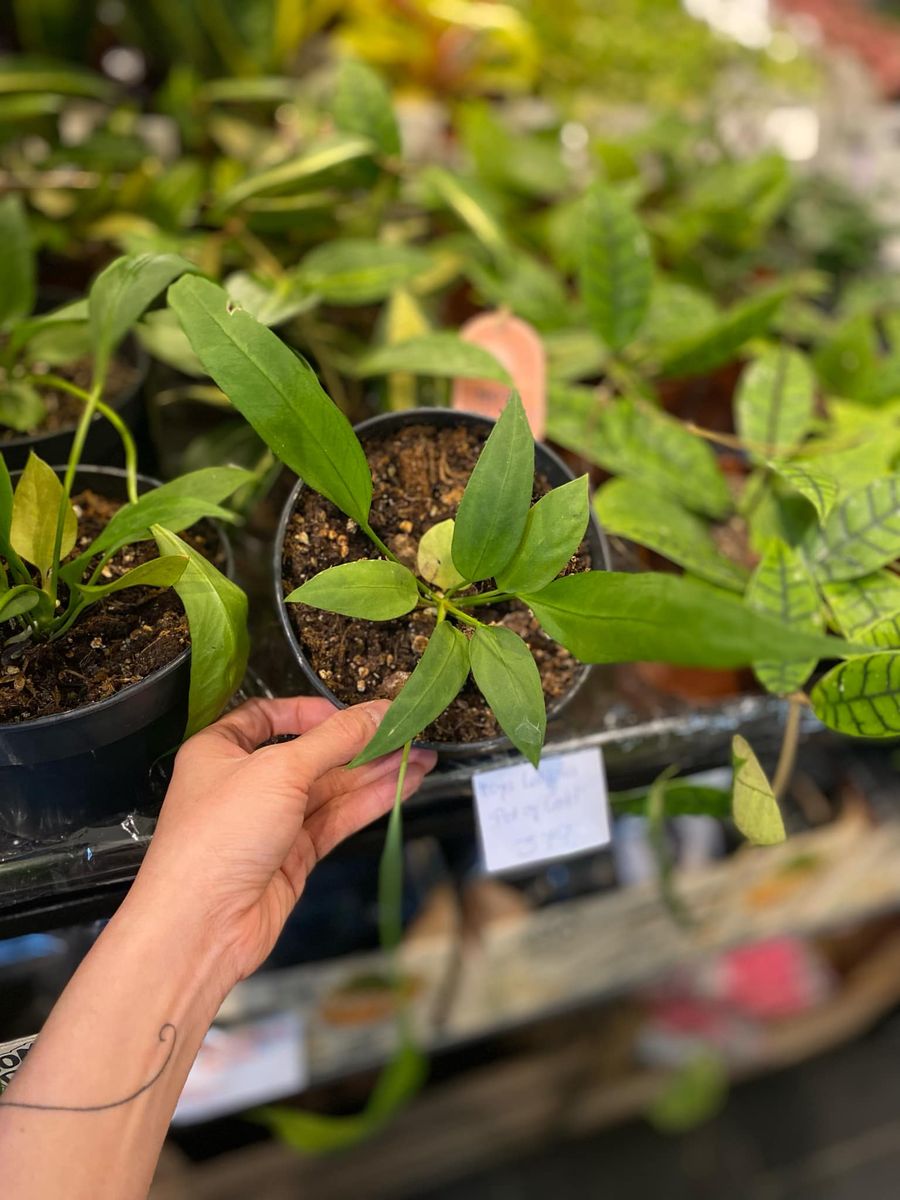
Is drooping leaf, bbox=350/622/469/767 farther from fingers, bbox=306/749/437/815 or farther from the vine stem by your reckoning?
the vine stem

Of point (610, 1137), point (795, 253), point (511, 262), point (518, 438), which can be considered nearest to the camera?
point (518, 438)

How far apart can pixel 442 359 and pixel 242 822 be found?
0.38 metres

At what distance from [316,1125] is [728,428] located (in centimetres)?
79

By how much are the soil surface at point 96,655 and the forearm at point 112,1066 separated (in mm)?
126

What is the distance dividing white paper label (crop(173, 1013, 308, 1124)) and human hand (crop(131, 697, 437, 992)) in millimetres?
445

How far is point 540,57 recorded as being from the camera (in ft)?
4.54

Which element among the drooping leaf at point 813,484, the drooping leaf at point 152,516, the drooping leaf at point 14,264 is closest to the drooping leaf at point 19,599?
the drooping leaf at point 152,516

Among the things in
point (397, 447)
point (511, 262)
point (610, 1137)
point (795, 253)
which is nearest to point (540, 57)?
point (795, 253)

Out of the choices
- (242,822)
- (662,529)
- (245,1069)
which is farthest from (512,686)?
(245,1069)

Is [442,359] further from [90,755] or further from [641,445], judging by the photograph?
[90,755]

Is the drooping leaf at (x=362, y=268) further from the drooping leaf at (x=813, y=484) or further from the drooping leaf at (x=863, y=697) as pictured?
the drooping leaf at (x=863, y=697)

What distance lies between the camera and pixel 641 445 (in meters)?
0.80

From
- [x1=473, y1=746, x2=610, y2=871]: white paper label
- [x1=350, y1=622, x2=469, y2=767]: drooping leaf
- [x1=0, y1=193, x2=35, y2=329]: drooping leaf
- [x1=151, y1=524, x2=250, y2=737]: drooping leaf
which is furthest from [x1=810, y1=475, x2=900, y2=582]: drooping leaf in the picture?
[x1=0, y1=193, x2=35, y2=329]: drooping leaf

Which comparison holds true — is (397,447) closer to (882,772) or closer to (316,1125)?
(316,1125)
